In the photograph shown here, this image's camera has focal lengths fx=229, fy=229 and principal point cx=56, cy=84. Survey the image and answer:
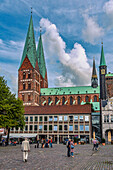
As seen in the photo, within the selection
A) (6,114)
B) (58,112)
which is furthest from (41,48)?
(6,114)

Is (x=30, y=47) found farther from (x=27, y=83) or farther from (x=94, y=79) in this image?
(x=94, y=79)

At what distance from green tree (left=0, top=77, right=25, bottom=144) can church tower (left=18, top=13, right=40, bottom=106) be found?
206 ft

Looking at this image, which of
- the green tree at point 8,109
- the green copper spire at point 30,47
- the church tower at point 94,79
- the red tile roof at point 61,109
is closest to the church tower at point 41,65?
the green copper spire at point 30,47

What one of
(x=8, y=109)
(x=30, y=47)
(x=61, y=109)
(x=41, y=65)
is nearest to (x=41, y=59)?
(x=41, y=65)

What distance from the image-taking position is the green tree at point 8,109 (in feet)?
118

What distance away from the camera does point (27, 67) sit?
108m

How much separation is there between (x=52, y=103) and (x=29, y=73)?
60.6 feet

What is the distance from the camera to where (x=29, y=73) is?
4230 inches

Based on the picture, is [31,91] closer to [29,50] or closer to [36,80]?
[36,80]

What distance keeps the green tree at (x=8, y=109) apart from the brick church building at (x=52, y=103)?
73.0 ft

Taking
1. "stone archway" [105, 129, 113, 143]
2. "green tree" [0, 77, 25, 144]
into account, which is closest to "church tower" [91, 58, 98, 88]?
"stone archway" [105, 129, 113, 143]

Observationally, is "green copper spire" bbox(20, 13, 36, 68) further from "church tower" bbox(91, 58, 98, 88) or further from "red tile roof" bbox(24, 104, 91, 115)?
"red tile roof" bbox(24, 104, 91, 115)

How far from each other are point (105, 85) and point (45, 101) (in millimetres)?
32249

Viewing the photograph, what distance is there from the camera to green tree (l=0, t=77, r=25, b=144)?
36.0m
